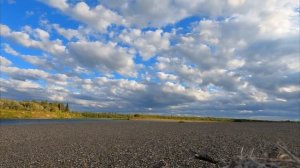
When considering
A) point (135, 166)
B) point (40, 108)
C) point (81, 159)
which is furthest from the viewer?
point (40, 108)

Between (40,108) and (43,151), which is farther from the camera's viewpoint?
(40,108)

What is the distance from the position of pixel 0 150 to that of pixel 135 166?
15025 millimetres

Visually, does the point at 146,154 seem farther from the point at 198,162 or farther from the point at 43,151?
the point at 43,151

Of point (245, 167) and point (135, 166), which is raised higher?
point (245, 167)

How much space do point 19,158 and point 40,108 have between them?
17534cm

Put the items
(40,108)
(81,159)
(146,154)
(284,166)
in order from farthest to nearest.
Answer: (40,108)
(146,154)
(81,159)
(284,166)

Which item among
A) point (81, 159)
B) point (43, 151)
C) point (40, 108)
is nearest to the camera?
point (81, 159)

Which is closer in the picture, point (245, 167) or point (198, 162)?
point (245, 167)

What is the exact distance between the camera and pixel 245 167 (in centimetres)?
516

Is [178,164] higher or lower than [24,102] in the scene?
lower

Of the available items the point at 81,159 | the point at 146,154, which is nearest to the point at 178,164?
the point at 146,154

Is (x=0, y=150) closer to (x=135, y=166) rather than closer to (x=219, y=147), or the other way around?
(x=135, y=166)

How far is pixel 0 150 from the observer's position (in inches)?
1251

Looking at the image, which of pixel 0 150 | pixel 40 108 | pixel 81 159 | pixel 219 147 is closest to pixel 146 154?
pixel 81 159
